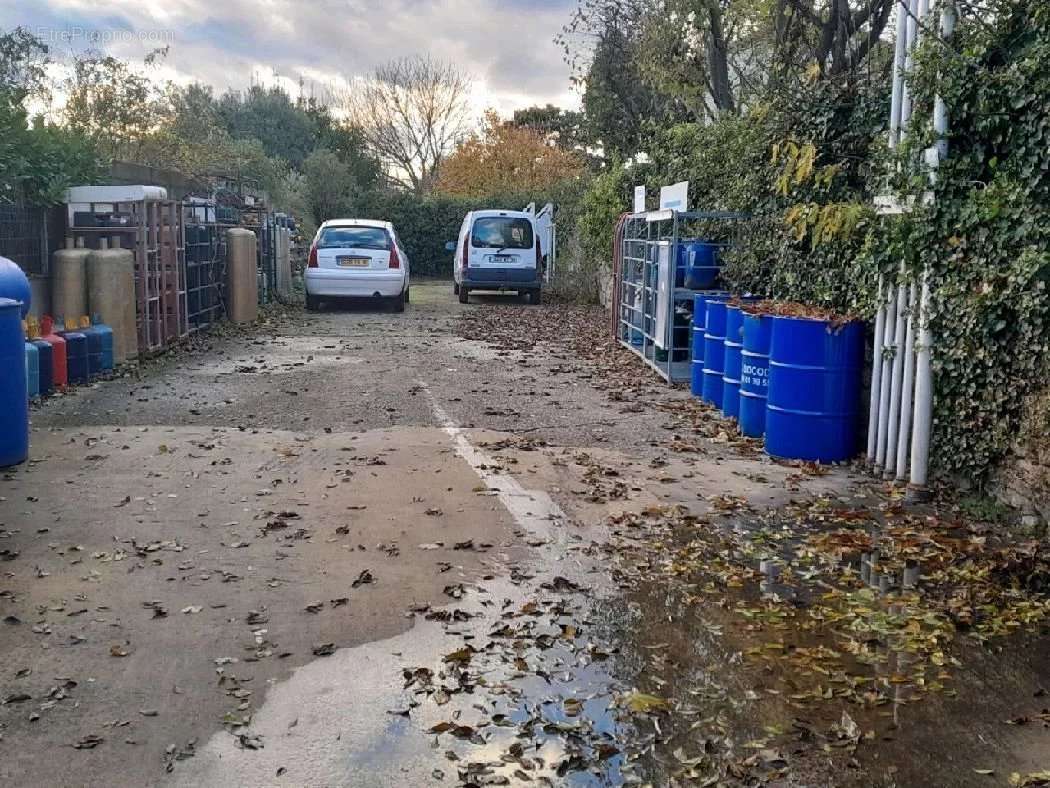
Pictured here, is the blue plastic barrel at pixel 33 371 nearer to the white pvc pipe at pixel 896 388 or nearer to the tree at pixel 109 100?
the white pvc pipe at pixel 896 388

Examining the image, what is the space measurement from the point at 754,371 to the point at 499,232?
47.0 feet

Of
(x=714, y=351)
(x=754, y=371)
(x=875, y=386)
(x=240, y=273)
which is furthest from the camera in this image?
(x=240, y=273)

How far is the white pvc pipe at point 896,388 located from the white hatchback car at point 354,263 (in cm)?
1314

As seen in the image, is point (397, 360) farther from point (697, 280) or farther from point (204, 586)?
point (204, 586)

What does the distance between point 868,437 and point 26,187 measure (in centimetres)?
926

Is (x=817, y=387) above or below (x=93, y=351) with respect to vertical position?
above

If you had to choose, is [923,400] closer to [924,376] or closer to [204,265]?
[924,376]

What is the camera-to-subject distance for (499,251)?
2230cm

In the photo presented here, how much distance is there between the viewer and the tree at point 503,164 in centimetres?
4203

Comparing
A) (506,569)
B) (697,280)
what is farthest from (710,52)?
(506,569)

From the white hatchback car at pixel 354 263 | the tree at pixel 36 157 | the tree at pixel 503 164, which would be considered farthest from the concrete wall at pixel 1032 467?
the tree at pixel 503 164

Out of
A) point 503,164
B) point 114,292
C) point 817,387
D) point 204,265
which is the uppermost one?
point 503,164

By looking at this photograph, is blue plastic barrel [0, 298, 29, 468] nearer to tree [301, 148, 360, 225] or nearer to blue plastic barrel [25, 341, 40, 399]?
blue plastic barrel [25, 341, 40, 399]

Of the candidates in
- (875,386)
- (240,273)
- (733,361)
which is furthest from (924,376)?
(240,273)
